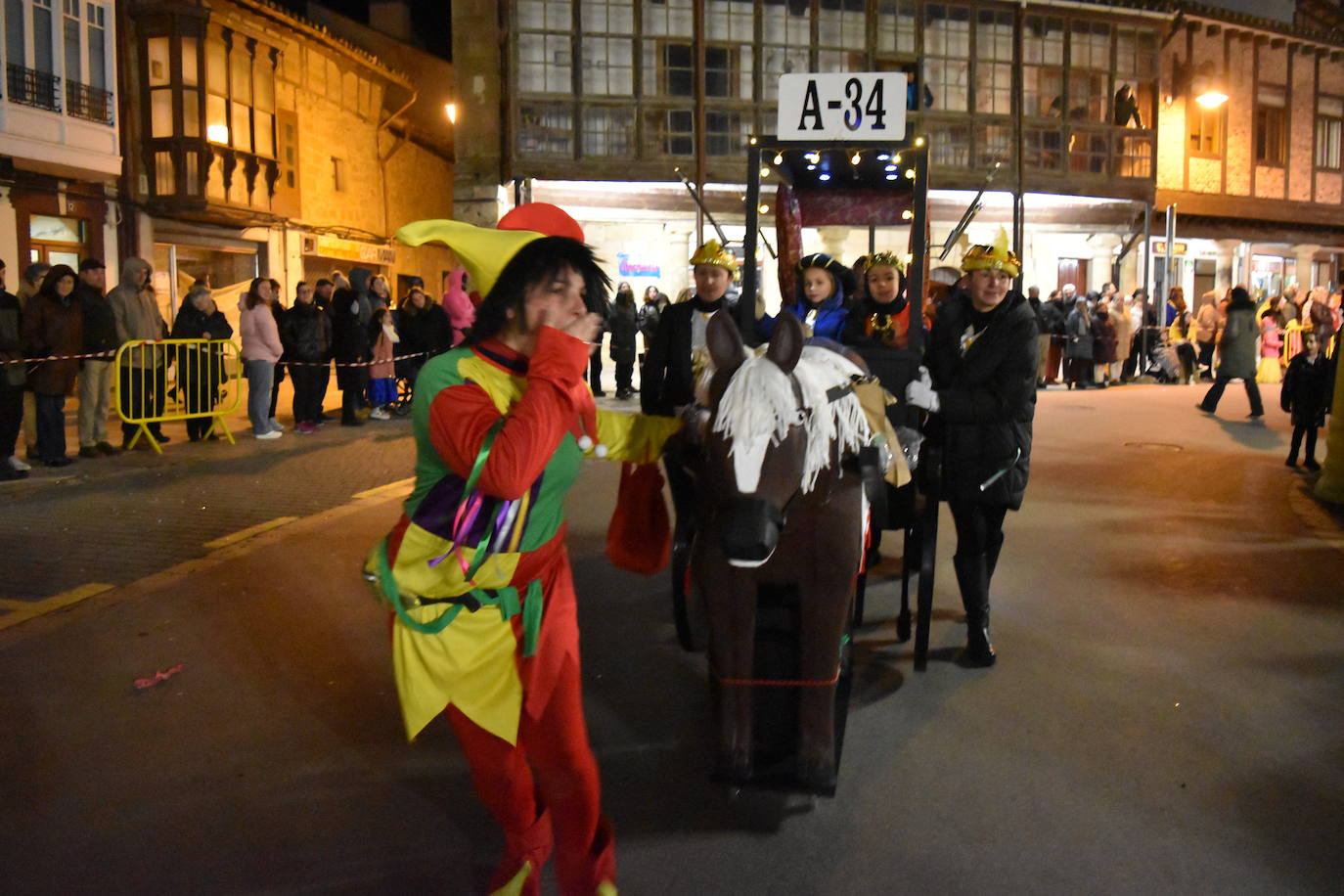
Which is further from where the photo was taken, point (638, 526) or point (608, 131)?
point (608, 131)

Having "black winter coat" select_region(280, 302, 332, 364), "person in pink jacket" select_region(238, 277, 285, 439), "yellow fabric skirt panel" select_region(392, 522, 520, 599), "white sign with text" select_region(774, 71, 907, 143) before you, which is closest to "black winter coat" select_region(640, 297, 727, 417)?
"white sign with text" select_region(774, 71, 907, 143)

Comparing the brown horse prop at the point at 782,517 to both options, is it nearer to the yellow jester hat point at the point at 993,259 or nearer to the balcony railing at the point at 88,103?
the yellow jester hat point at the point at 993,259

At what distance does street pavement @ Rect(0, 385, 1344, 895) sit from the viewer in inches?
129

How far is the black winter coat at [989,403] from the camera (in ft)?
15.6

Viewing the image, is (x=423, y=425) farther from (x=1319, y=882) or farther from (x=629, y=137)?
(x=629, y=137)

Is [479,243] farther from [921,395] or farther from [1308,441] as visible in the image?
[1308,441]

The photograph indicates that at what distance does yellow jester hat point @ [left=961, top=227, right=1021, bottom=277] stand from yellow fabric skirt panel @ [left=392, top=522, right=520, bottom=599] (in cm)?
309

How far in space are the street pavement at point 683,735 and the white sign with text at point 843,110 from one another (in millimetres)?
2660

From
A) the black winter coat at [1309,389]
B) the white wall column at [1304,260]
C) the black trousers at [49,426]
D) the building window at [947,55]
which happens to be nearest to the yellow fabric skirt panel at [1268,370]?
the building window at [947,55]

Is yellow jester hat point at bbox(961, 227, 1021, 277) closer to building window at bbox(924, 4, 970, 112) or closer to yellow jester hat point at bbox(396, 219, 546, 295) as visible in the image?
yellow jester hat point at bbox(396, 219, 546, 295)

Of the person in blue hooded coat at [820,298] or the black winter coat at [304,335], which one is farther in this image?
the black winter coat at [304,335]

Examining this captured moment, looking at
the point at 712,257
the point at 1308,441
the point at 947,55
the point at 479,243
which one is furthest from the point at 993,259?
the point at 947,55

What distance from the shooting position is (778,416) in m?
3.03

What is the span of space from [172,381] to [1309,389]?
12.0m
